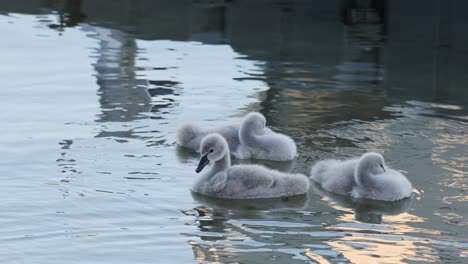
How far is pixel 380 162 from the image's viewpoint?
10414mm

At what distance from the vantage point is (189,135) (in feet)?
39.5

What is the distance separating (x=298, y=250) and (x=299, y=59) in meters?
8.15

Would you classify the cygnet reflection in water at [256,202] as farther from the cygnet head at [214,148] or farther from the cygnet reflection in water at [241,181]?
the cygnet head at [214,148]

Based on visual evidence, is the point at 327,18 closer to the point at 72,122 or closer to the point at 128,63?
the point at 128,63

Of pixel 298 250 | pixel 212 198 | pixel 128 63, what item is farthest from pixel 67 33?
pixel 298 250

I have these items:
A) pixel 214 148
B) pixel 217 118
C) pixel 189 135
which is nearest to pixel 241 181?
pixel 214 148

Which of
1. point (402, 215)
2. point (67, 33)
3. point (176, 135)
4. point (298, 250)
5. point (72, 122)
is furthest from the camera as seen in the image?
point (67, 33)

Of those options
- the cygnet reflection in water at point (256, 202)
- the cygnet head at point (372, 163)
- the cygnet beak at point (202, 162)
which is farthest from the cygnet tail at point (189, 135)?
the cygnet head at point (372, 163)

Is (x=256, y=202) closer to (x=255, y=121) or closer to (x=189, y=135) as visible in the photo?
(x=255, y=121)

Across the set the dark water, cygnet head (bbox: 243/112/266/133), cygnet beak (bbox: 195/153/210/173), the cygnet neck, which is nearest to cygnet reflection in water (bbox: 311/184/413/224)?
the dark water

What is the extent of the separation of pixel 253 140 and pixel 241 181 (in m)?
1.29

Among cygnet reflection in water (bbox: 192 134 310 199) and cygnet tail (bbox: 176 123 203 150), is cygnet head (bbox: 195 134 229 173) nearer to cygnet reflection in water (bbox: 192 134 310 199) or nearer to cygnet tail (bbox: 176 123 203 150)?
cygnet reflection in water (bbox: 192 134 310 199)

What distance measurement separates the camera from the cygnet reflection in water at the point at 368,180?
1030cm

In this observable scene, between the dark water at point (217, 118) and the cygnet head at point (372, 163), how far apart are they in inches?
11.1
